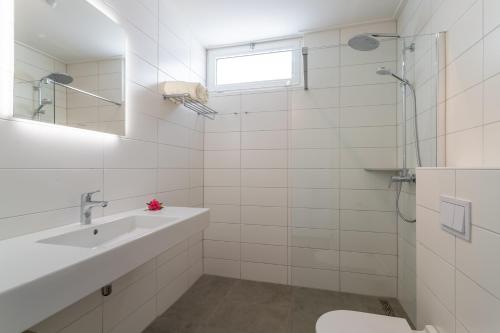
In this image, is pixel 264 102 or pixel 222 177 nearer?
pixel 264 102

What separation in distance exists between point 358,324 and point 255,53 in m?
2.43

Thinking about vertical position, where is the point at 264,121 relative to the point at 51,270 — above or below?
above

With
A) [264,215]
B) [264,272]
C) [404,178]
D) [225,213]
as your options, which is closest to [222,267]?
[264,272]

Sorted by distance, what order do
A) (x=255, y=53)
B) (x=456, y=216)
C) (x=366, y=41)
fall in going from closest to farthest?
1. (x=456, y=216)
2. (x=366, y=41)
3. (x=255, y=53)

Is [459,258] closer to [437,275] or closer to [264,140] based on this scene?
[437,275]

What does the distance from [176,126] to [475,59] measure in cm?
195

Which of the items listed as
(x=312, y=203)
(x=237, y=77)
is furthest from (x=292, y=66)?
(x=312, y=203)

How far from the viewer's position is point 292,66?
7.95 feet

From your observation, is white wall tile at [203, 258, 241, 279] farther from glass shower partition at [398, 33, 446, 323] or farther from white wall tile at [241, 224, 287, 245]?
glass shower partition at [398, 33, 446, 323]

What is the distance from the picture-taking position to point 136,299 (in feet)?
5.34

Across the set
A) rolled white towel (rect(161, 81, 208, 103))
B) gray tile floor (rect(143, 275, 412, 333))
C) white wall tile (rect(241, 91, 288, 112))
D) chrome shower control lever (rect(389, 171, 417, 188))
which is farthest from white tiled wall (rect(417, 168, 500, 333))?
rolled white towel (rect(161, 81, 208, 103))

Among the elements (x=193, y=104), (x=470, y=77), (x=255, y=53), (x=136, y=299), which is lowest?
(x=136, y=299)

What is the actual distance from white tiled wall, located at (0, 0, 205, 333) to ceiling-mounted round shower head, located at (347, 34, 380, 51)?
1446 mm

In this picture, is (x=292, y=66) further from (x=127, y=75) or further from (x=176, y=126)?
(x=127, y=75)
